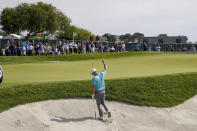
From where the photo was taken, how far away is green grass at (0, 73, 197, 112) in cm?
1497

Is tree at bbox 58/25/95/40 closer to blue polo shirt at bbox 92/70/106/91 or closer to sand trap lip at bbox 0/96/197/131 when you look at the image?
sand trap lip at bbox 0/96/197/131

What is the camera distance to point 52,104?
48.6ft

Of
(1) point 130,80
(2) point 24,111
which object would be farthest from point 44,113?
(1) point 130,80

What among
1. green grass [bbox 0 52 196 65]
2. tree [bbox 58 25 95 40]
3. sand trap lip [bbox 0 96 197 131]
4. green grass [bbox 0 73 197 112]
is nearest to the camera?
sand trap lip [bbox 0 96 197 131]

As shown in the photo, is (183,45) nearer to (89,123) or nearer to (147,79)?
(147,79)

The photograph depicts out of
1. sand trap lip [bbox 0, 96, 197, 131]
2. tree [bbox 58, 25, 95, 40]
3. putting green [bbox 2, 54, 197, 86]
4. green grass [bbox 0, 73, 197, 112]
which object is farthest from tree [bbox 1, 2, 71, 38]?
sand trap lip [bbox 0, 96, 197, 131]

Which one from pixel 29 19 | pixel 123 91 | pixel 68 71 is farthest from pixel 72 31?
pixel 123 91

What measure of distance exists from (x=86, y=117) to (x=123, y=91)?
3.34 m

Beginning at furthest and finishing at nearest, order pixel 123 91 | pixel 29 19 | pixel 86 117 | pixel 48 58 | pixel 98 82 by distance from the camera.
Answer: pixel 29 19 < pixel 48 58 < pixel 123 91 < pixel 86 117 < pixel 98 82

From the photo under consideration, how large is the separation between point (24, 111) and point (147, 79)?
25.3 ft

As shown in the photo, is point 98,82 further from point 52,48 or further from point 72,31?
point 72,31

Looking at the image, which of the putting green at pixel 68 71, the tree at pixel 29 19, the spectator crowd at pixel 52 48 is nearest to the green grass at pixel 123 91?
the putting green at pixel 68 71

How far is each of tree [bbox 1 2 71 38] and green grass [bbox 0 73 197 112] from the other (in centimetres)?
6730

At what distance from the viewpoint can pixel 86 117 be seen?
14.2 metres
